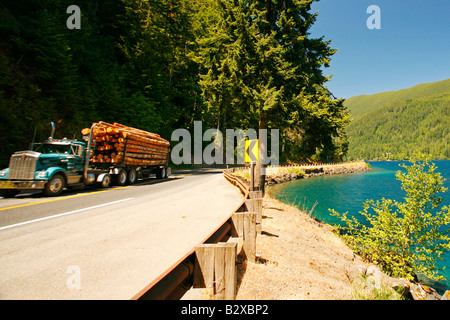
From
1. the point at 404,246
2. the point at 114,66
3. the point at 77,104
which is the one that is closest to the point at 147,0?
the point at 114,66

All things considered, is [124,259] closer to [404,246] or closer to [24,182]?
[24,182]

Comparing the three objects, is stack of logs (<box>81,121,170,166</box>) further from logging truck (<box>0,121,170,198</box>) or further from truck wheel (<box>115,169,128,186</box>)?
truck wheel (<box>115,169,128,186</box>)

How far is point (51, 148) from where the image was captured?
10.3 metres

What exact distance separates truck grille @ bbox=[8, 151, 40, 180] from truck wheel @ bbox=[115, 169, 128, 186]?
441cm

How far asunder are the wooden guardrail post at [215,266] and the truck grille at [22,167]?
9491 millimetres

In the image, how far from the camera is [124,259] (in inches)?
161

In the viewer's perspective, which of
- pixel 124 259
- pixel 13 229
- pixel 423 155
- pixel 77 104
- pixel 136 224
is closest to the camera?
pixel 124 259

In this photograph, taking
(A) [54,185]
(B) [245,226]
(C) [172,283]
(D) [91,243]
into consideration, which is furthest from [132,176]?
(C) [172,283]

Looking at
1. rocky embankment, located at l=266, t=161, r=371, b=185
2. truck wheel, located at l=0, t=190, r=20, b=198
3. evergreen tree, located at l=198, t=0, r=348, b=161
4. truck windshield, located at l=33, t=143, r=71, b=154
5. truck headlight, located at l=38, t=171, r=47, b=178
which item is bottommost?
rocky embankment, located at l=266, t=161, r=371, b=185

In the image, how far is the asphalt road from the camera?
3277mm

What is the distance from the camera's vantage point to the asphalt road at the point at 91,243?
3277 millimetres

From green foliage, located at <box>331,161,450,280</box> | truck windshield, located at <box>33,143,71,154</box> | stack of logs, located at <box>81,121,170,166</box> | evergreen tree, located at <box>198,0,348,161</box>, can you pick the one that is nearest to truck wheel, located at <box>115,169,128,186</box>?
stack of logs, located at <box>81,121,170,166</box>

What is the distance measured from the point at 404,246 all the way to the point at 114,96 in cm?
2441
